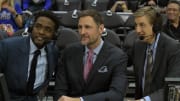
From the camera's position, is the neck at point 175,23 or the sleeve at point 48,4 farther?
the sleeve at point 48,4

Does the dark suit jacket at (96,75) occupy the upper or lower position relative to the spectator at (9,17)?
upper

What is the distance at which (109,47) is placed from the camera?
2723 millimetres

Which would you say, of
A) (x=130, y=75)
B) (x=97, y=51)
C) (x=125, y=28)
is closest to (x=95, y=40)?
(x=97, y=51)

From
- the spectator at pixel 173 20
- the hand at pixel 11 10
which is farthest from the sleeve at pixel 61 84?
the hand at pixel 11 10

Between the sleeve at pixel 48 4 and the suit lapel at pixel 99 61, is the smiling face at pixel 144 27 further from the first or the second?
the sleeve at pixel 48 4

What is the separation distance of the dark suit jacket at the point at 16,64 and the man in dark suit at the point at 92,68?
21 cm

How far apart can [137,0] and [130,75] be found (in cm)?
349

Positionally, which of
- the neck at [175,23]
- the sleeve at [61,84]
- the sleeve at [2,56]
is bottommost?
the neck at [175,23]

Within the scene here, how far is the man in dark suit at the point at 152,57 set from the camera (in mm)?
2547

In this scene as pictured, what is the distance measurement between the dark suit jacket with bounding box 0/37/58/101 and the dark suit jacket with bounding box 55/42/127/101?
0.66 ft

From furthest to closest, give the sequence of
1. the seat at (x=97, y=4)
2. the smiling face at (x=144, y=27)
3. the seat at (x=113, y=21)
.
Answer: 1. the seat at (x=97, y=4)
2. the seat at (x=113, y=21)
3. the smiling face at (x=144, y=27)

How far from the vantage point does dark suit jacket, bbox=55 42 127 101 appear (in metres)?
2.63

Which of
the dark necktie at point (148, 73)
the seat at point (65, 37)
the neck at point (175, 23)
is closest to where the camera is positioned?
the dark necktie at point (148, 73)

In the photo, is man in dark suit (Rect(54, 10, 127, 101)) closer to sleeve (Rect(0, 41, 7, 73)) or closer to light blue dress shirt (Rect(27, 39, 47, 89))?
light blue dress shirt (Rect(27, 39, 47, 89))
